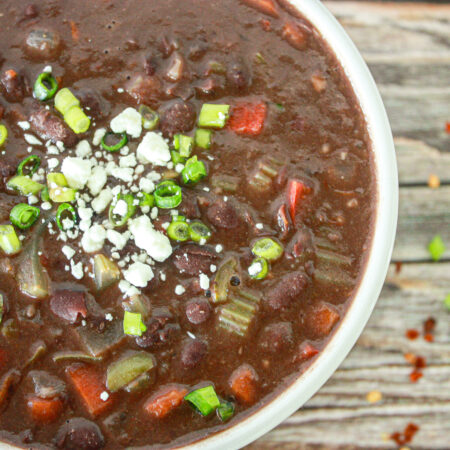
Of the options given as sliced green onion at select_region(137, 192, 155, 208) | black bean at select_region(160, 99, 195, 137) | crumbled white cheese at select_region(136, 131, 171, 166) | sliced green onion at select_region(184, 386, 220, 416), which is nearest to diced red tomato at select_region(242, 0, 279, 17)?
black bean at select_region(160, 99, 195, 137)

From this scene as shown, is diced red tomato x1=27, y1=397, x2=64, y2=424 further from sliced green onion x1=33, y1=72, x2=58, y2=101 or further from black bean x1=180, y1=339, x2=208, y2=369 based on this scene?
sliced green onion x1=33, y1=72, x2=58, y2=101

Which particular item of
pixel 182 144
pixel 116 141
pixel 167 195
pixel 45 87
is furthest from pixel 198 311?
pixel 45 87

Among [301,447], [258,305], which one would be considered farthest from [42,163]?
[301,447]

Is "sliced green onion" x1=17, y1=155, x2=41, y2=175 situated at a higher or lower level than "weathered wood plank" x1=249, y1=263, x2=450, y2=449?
higher

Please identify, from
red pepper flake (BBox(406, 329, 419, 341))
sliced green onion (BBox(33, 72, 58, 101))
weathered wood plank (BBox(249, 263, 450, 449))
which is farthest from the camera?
red pepper flake (BBox(406, 329, 419, 341))

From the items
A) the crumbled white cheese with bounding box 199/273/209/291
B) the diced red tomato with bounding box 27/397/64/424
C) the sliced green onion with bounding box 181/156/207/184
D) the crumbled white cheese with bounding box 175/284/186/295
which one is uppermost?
the sliced green onion with bounding box 181/156/207/184

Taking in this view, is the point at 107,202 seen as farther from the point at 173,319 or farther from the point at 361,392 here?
the point at 361,392

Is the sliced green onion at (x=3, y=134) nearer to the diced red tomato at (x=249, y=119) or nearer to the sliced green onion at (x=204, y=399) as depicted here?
the diced red tomato at (x=249, y=119)
